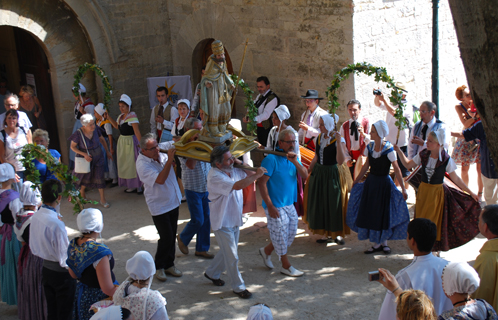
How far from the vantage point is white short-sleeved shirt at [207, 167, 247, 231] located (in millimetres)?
5316

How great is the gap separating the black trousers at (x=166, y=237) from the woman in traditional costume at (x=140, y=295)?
218 centimetres

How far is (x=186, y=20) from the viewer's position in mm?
10867

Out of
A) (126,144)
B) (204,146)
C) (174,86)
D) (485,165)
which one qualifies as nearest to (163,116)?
(126,144)

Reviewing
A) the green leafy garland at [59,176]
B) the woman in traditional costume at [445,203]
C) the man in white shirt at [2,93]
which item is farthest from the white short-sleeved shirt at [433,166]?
the man in white shirt at [2,93]

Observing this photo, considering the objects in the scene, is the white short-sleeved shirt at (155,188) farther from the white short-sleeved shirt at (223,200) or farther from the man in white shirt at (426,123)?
the man in white shirt at (426,123)

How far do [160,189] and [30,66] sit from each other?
308 inches

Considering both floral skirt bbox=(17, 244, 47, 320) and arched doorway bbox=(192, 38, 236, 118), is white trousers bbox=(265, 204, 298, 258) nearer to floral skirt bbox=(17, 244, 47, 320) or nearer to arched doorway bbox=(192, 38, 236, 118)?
floral skirt bbox=(17, 244, 47, 320)

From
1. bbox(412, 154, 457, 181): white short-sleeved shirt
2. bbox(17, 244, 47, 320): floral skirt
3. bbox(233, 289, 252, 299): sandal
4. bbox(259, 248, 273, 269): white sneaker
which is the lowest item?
bbox(233, 289, 252, 299): sandal

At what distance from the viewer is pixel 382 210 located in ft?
21.1

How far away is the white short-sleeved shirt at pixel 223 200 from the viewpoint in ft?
17.4

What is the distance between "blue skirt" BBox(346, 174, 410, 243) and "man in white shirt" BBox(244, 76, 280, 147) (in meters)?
3.07

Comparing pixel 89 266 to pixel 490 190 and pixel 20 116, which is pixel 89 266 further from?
pixel 490 190

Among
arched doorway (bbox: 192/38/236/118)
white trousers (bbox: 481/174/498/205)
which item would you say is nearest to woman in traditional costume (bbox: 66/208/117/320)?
white trousers (bbox: 481/174/498/205)

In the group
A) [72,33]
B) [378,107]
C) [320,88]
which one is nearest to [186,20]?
[72,33]
